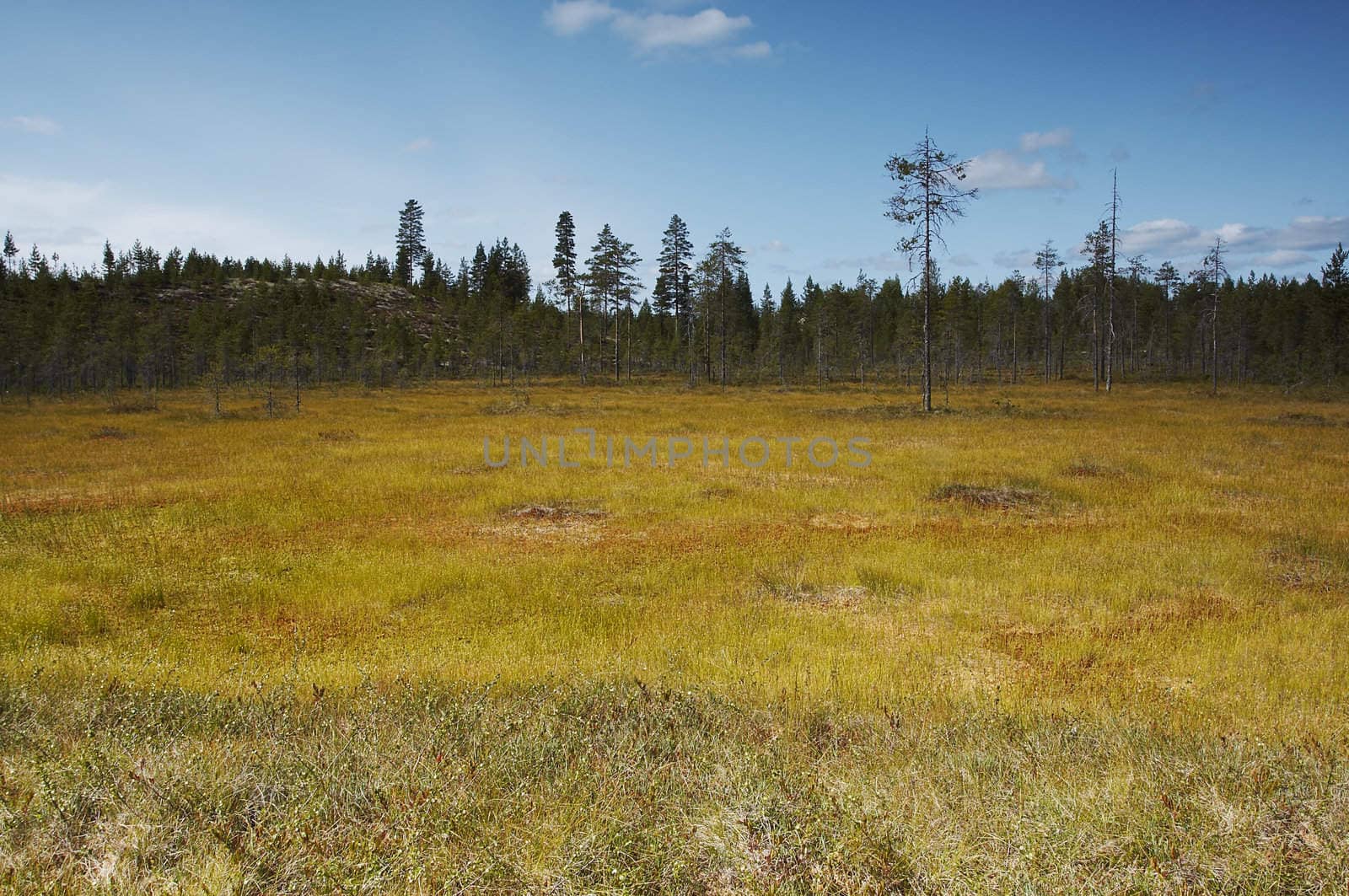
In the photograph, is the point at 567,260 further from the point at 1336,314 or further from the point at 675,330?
the point at 1336,314

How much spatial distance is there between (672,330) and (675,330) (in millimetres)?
10916

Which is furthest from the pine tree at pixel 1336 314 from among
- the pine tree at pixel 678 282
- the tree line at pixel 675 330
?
the pine tree at pixel 678 282

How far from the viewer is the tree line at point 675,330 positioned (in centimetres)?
6375

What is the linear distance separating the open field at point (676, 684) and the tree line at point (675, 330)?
151 feet

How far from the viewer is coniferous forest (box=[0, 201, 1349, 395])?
64.1m

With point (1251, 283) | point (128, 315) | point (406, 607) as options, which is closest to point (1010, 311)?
point (1251, 283)

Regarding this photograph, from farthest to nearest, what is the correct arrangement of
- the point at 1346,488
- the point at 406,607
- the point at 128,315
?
1. the point at 128,315
2. the point at 1346,488
3. the point at 406,607

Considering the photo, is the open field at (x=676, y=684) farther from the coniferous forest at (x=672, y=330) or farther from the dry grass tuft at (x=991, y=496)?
the coniferous forest at (x=672, y=330)

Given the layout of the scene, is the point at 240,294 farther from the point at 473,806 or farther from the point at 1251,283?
the point at 1251,283

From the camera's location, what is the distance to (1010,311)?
7875cm

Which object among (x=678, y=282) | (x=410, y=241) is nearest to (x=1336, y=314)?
(x=678, y=282)

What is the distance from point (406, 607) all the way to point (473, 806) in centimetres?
500

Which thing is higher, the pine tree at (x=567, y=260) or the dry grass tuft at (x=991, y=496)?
the pine tree at (x=567, y=260)

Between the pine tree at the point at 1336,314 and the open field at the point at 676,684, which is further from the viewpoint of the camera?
the pine tree at the point at 1336,314
